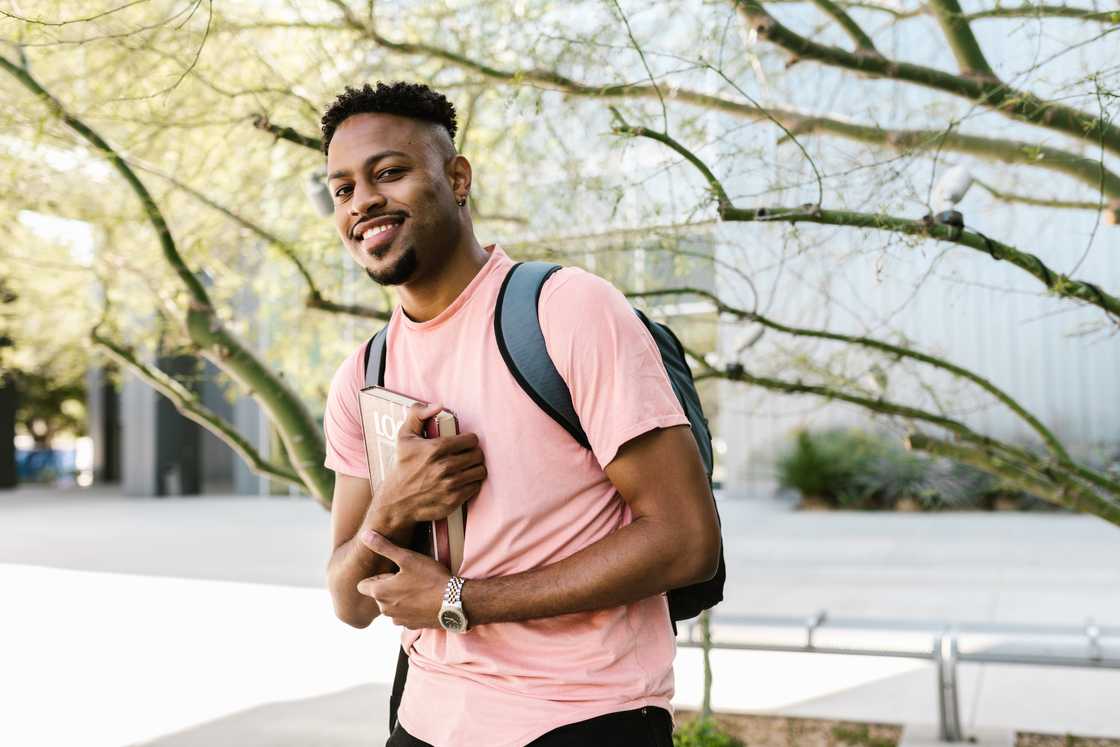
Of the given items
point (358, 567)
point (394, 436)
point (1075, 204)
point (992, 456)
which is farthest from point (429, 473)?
point (1075, 204)

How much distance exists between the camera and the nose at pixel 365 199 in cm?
174

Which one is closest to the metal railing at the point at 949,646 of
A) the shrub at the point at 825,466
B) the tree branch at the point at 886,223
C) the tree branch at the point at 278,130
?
the tree branch at the point at 886,223

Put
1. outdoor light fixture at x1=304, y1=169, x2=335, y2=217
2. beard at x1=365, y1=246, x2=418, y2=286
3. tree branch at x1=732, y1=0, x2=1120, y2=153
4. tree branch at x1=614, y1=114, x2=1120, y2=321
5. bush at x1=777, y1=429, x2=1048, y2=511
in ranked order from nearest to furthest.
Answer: beard at x1=365, y1=246, x2=418, y2=286
tree branch at x1=614, y1=114, x2=1120, y2=321
tree branch at x1=732, y1=0, x2=1120, y2=153
outdoor light fixture at x1=304, y1=169, x2=335, y2=217
bush at x1=777, y1=429, x2=1048, y2=511

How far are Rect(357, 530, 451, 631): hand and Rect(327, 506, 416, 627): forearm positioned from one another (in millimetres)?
23

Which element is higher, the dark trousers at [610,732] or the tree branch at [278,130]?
the tree branch at [278,130]

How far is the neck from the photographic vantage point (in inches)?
69.9

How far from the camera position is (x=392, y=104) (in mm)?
1769

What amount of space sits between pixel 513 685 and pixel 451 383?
0.48 meters

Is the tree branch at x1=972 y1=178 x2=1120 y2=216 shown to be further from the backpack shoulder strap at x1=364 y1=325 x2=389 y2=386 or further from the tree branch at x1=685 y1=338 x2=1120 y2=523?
the backpack shoulder strap at x1=364 y1=325 x2=389 y2=386

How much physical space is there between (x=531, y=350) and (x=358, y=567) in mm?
507

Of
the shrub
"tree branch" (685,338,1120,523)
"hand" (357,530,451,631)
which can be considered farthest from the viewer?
the shrub

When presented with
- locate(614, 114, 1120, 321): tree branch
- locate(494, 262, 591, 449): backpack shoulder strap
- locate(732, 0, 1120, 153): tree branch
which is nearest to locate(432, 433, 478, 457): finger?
locate(494, 262, 591, 449): backpack shoulder strap

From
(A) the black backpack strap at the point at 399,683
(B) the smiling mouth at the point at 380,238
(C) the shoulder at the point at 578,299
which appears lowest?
(A) the black backpack strap at the point at 399,683

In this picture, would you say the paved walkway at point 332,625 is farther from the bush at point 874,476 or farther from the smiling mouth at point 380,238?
the smiling mouth at point 380,238
